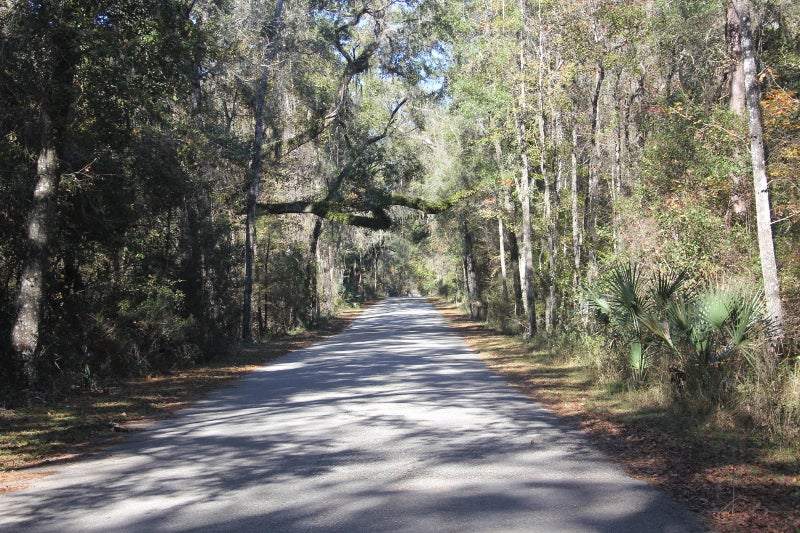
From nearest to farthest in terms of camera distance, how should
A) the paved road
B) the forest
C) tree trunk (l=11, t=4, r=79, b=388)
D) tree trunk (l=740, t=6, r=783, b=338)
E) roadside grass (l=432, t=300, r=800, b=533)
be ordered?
1. the paved road
2. roadside grass (l=432, t=300, r=800, b=533)
3. tree trunk (l=740, t=6, r=783, b=338)
4. the forest
5. tree trunk (l=11, t=4, r=79, b=388)

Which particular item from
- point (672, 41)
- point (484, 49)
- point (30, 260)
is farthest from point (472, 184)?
point (30, 260)

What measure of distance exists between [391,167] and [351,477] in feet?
85.1

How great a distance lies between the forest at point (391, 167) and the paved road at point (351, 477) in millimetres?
2782

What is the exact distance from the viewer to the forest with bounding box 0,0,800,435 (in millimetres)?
11477

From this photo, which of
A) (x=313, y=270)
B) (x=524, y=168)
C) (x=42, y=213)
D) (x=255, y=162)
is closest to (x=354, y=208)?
(x=255, y=162)

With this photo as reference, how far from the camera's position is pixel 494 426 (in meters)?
9.19

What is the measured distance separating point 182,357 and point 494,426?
35.1 feet

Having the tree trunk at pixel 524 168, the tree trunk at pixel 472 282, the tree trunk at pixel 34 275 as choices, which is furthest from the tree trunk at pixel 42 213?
the tree trunk at pixel 472 282

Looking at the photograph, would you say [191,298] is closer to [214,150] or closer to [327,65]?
[214,150]

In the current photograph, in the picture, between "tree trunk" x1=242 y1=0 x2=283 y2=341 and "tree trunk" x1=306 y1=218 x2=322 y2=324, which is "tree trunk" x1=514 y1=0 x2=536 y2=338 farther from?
"tree trunk" x1=306 y1=218 x2=322 y2=324

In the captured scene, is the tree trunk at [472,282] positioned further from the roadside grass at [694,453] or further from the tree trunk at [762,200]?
the tree trunk at [762,200]

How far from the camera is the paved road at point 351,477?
5.35m

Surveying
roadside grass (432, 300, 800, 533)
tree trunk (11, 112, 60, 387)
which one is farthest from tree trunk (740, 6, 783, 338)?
tree trunk (11, 112, 60, 387)

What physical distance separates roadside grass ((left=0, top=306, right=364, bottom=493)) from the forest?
66 centimetres
